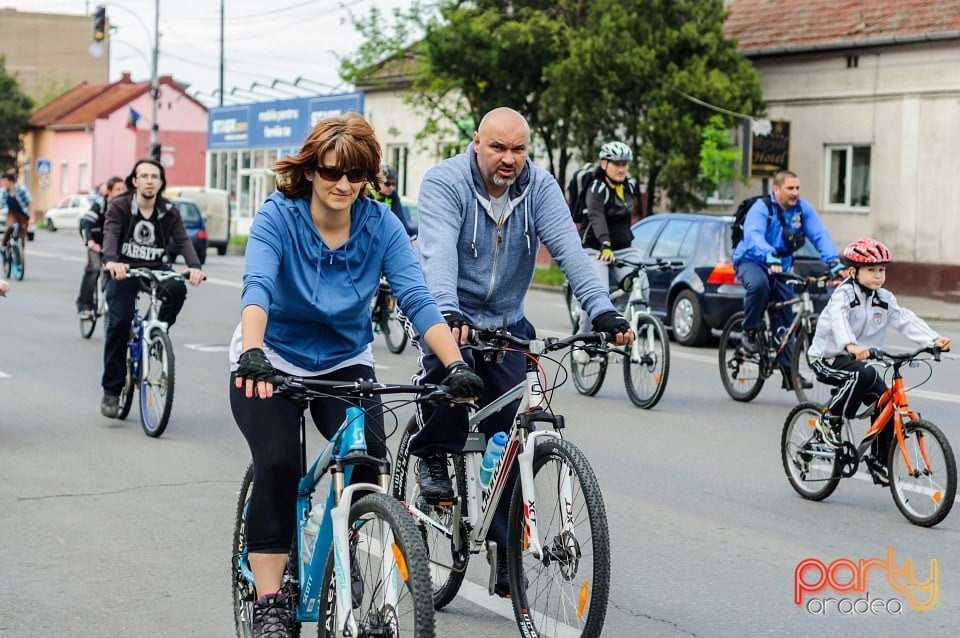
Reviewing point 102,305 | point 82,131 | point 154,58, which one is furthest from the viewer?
point 82,131

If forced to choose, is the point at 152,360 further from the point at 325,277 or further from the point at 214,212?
the point at 214,212

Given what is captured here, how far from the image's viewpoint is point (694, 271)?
17078 millimetres

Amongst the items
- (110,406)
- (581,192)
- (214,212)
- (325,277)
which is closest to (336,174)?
(325,277)

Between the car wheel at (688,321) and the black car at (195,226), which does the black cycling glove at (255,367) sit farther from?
the black car at (195,226)

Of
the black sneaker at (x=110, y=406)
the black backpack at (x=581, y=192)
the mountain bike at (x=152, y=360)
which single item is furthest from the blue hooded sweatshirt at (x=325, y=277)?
the black backpack at (x=581, y=192)

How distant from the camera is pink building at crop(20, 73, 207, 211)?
76.0 metres

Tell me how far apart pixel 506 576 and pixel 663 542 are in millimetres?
1875

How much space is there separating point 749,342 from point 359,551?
827cm

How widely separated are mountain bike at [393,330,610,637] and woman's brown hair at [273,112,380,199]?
3.16 feet

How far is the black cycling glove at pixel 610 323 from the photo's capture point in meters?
5.13

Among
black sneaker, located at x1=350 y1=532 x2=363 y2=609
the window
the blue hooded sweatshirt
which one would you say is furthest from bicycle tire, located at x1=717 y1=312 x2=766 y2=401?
the window

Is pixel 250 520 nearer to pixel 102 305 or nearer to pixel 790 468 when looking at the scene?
pixel 790 468

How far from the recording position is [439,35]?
3203 cm

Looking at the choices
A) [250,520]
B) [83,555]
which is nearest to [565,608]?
[250,520]
